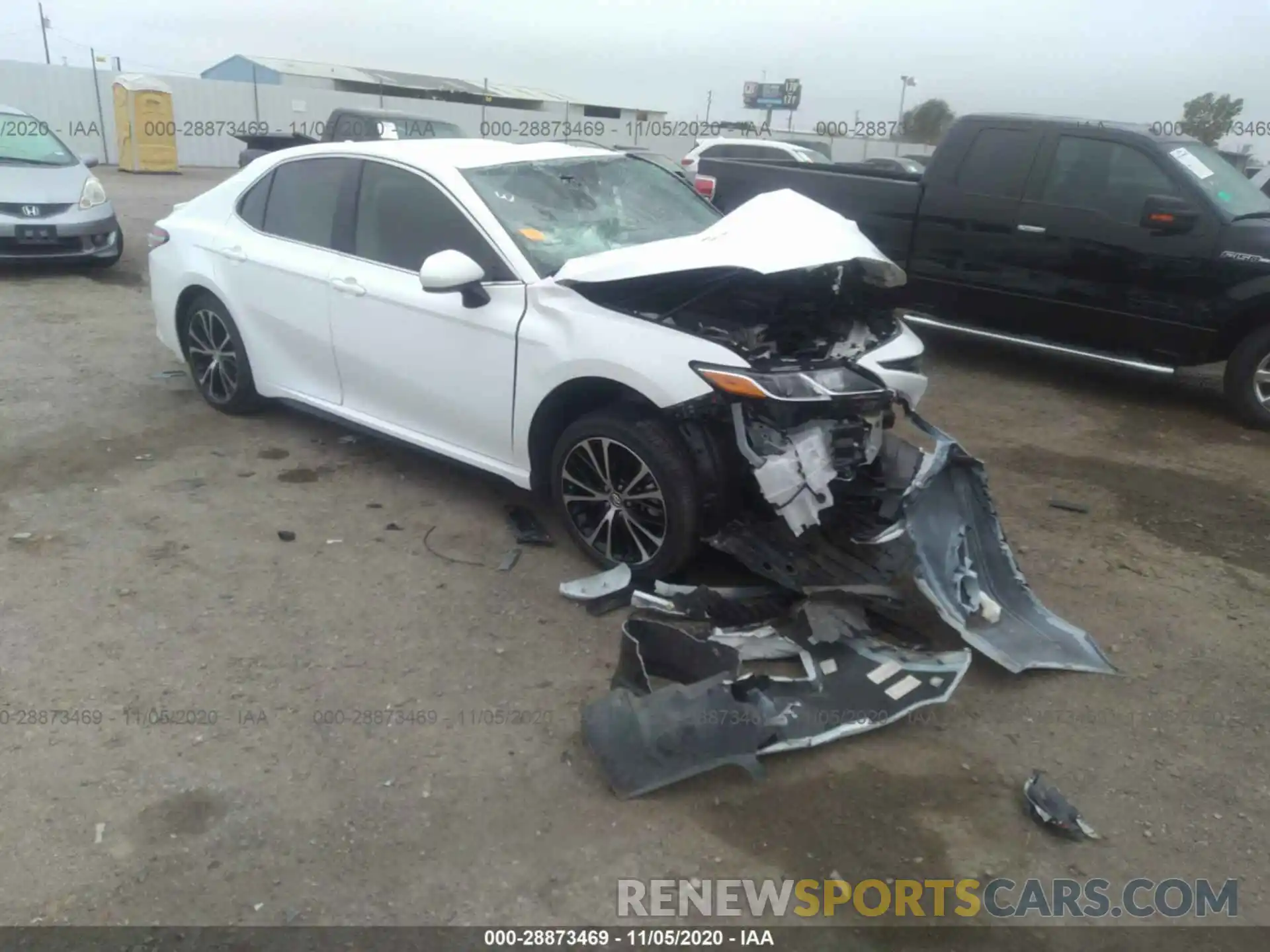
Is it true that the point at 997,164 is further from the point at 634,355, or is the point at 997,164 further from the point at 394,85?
the point at 394,85

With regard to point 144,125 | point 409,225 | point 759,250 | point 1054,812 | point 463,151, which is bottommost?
point 1054,812

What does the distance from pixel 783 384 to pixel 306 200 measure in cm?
309

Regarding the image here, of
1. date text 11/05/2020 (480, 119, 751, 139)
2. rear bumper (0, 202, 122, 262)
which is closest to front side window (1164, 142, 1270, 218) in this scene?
rear bumper (0, 202, 122, 262)

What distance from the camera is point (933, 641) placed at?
12.6 feet

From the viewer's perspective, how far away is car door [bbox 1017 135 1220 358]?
6.92 m

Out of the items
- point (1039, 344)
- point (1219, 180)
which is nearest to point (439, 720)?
point (1039, 344)

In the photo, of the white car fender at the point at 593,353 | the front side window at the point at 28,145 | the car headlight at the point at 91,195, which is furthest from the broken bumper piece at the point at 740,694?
the front side window at the point at 28,145

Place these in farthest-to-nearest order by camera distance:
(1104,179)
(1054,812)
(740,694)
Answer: (1104,179) → (740,694) → (1054,812)

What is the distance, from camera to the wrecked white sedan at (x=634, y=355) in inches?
150

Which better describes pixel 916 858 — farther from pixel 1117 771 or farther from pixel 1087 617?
pixel 1087 617

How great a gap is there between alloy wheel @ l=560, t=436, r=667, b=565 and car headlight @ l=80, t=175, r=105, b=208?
8568 mm

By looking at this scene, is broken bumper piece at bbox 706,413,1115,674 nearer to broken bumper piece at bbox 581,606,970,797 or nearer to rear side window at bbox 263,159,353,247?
broken bumper piece at bbox 581,606,970,797

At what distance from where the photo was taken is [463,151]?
494 cm

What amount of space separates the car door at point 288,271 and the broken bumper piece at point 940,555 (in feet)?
8.50
